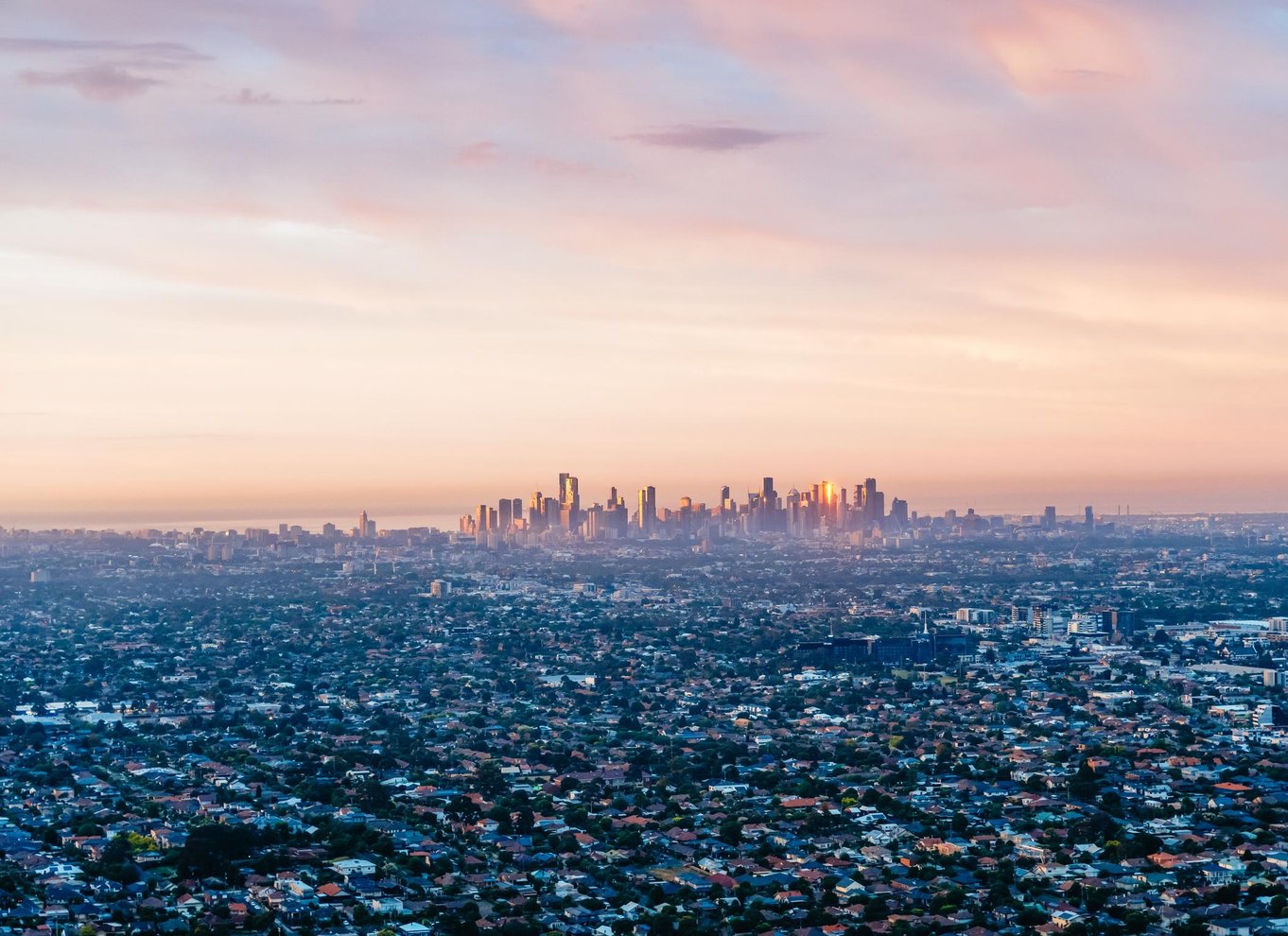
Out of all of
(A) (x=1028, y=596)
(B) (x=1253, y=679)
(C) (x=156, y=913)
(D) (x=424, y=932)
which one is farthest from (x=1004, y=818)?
(A) (x=1028, y=596)

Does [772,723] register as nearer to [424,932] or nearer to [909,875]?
[909,875]

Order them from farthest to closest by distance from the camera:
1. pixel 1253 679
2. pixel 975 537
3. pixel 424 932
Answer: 1. pixel 975 537
2. pixel 1253 679
3. pixel 424 932

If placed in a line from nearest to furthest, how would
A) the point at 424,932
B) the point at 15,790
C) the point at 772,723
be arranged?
the point at 424,932
the point at 15,790
the point at 772,723

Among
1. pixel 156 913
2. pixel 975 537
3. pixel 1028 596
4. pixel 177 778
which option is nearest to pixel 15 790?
pixel 177 778

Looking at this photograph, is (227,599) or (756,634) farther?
(227,599)

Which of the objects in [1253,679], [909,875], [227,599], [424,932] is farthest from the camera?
[227,599]

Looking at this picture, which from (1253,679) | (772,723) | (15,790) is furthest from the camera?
(1253,679)

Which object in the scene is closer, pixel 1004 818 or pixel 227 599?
pixel 1004 818

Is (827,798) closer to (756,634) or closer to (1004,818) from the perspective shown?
(1004,818)
